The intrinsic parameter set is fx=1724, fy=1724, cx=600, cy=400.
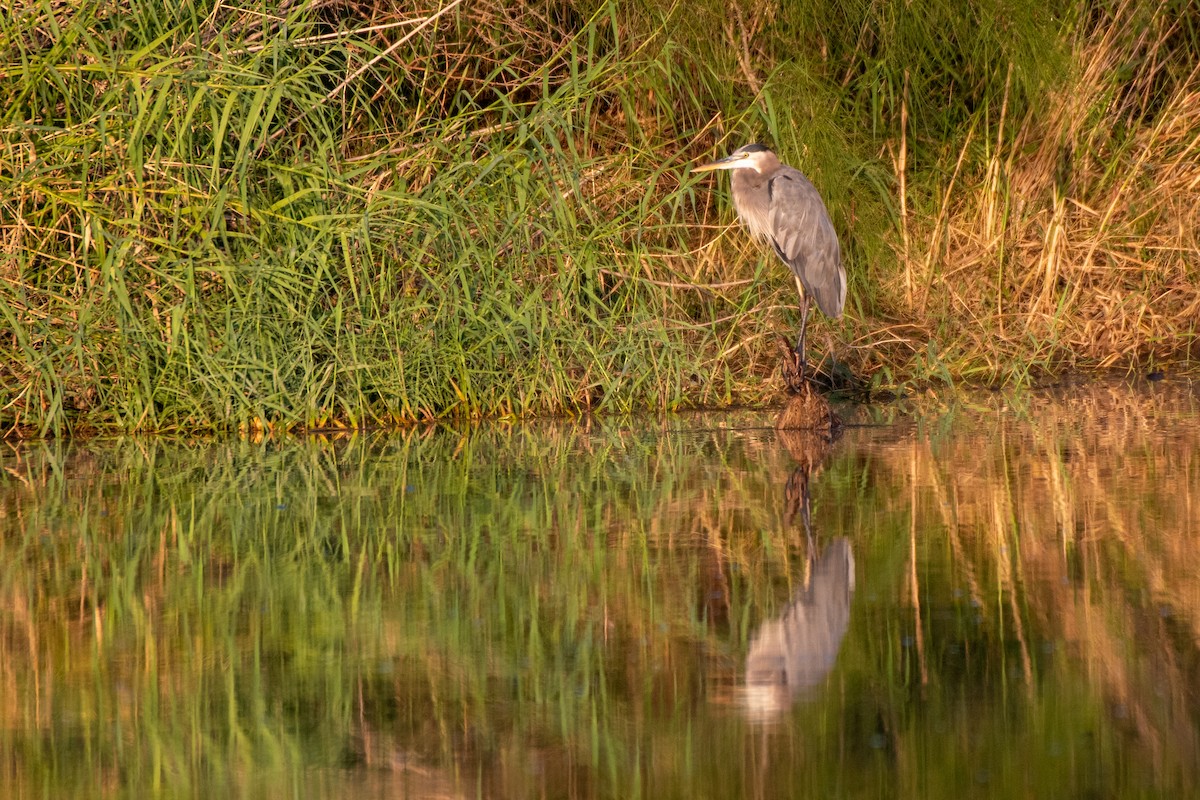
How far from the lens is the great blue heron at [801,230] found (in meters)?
8.64

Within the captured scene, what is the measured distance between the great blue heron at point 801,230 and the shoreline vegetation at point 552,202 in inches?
12.0

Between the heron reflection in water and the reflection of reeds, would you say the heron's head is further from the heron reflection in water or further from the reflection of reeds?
the heron reflection in water

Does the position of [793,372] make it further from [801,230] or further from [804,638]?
[804,638]

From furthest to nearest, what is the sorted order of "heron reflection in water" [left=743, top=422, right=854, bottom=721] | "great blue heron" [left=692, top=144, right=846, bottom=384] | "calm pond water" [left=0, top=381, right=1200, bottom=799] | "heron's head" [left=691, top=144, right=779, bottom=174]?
"heron's head" [left=691, top=144, right=779, bottom=174] < "great blue heron" [left=692, top=144, right=846, bottom=384] < "heron reflection in water" [left=743, top=422, right=854, bottom=721] < "calm pond water" [left=0, top=381, right=1200, bottom=799]

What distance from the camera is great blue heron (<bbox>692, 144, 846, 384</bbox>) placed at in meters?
8.64

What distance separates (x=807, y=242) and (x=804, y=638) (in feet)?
15.9

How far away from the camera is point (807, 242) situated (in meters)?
8.64

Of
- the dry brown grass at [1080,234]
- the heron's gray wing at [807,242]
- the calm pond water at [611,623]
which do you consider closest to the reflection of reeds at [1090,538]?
the calm pond water at [611,623]

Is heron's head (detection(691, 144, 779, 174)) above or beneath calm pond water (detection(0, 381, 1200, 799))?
above

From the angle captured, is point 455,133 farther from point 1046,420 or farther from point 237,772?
point 237,772

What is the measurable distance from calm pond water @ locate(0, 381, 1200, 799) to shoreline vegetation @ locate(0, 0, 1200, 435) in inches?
38.7

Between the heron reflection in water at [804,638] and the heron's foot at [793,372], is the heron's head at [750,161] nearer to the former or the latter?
the heron's foot at [793,372]

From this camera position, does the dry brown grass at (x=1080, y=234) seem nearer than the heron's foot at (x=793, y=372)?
No

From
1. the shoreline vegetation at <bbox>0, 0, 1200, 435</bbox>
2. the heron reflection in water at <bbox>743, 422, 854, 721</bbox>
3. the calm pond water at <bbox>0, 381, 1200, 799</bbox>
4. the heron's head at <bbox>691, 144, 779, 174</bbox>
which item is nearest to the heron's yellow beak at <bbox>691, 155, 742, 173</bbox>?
the heron's head at <bbox>691, 144, 779, 174</bbox>
